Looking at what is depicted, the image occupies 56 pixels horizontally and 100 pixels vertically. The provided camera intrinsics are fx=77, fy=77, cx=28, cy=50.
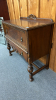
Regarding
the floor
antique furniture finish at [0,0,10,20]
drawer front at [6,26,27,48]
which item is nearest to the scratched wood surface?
the floor

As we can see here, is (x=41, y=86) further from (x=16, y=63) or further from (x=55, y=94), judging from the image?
(x=16, y=63)

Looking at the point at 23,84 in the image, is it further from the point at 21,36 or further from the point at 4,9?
the point at 4,9

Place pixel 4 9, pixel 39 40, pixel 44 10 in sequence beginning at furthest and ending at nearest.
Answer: pixel 4 9 < pixel 44 10 < pixel 39 40

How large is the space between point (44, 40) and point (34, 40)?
0.25 m

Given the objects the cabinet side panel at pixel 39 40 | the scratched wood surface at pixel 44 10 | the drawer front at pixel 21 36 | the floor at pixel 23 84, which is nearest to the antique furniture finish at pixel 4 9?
the scratched wood surface at pixel 44 10

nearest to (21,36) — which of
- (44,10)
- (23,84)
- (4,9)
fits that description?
(44,10)

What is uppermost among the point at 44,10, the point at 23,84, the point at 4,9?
the point at 4,9

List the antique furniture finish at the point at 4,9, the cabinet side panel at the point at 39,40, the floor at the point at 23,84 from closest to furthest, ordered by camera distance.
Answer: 1. the cabinet side panel at the point at 39,40
2. the floor at the point at 23,84
3. the antique furniture finish at the point at 4,9

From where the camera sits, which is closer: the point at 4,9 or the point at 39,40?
the point at 39,40

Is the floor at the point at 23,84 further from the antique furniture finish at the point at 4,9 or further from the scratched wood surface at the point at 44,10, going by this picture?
the antique furniture finish at the point at 4,9

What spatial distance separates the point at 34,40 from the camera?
4.00 feet

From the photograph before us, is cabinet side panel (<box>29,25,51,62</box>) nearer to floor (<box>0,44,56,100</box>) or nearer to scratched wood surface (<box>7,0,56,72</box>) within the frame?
scratched wood surface (<box>7,0,56,72</box>)

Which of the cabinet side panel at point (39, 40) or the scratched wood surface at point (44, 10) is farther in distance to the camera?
the scratched wood surface at point (44, 10)

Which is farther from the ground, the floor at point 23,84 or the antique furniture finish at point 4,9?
the antique furniture finish at point 4,9
